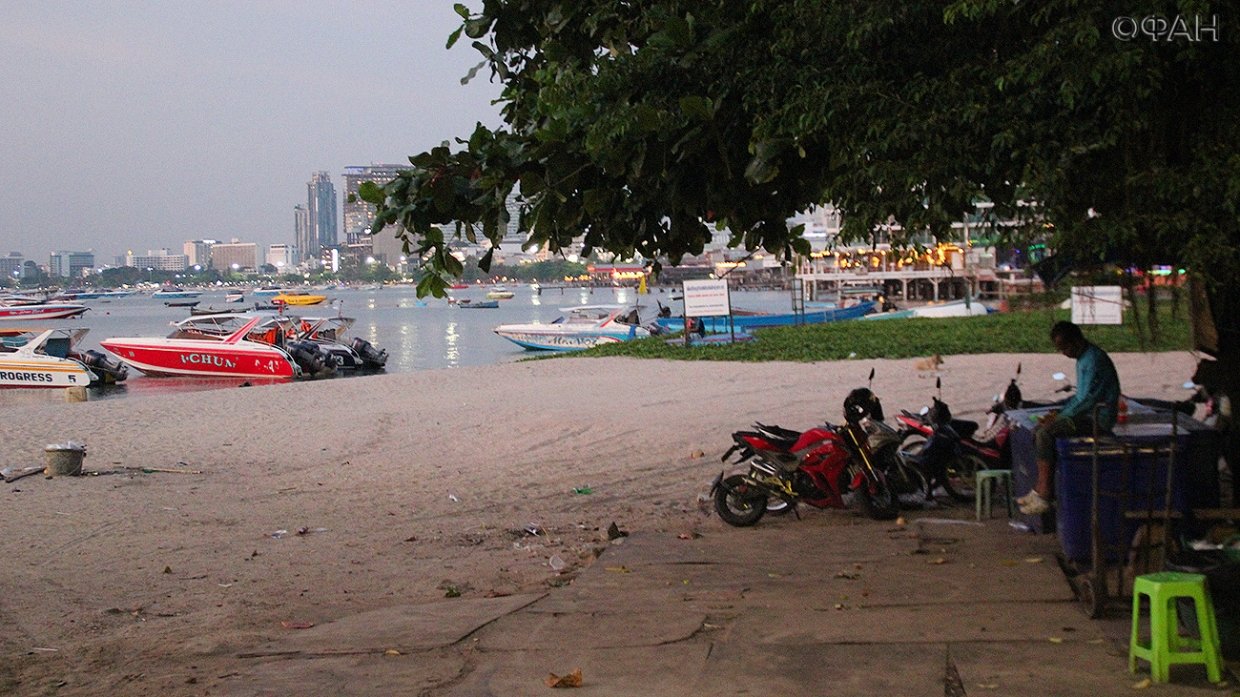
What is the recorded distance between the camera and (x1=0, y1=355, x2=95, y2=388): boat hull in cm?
3042

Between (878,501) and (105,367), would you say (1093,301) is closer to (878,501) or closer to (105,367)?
(878,501)

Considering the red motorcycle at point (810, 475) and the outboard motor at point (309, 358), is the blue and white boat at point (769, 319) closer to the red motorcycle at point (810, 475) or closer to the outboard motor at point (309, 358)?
the outboard motor at point (309, 358)

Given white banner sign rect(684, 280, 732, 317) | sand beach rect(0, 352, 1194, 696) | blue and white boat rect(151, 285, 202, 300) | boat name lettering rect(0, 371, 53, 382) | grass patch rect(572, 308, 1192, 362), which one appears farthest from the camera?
blue and white boat rect(151, 285, 202, 300)

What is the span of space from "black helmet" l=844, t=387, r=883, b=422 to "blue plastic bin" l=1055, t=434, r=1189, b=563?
259 cm

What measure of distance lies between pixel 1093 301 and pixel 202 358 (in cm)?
3264

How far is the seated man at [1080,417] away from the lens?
6484 millimetres

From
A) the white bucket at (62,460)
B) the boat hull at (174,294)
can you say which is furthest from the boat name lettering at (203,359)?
→ the boat hull at (174,294)

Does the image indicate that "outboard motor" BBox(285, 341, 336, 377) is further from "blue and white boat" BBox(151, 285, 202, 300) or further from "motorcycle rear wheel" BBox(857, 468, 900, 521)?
"blue and white boat" BBox(151, 285, 202, 300)

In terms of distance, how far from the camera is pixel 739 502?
884cm

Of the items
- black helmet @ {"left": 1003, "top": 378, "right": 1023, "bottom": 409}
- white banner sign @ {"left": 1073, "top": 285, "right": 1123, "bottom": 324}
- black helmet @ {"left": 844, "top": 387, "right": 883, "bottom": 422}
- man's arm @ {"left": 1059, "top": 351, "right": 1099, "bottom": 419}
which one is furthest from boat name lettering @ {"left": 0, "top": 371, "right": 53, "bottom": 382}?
man's arm @ {"left": 1059, "top": 351, "right": 1099, "bottom": 419}

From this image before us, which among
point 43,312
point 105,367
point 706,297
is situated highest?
point 706,297

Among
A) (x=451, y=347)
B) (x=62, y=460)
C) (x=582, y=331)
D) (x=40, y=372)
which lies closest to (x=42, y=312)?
(x=451, y=347)

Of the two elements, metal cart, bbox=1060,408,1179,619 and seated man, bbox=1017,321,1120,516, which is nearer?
metal cart, bbox=1060,408,1179,619

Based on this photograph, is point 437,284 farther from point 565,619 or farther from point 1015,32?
point 1015,32
